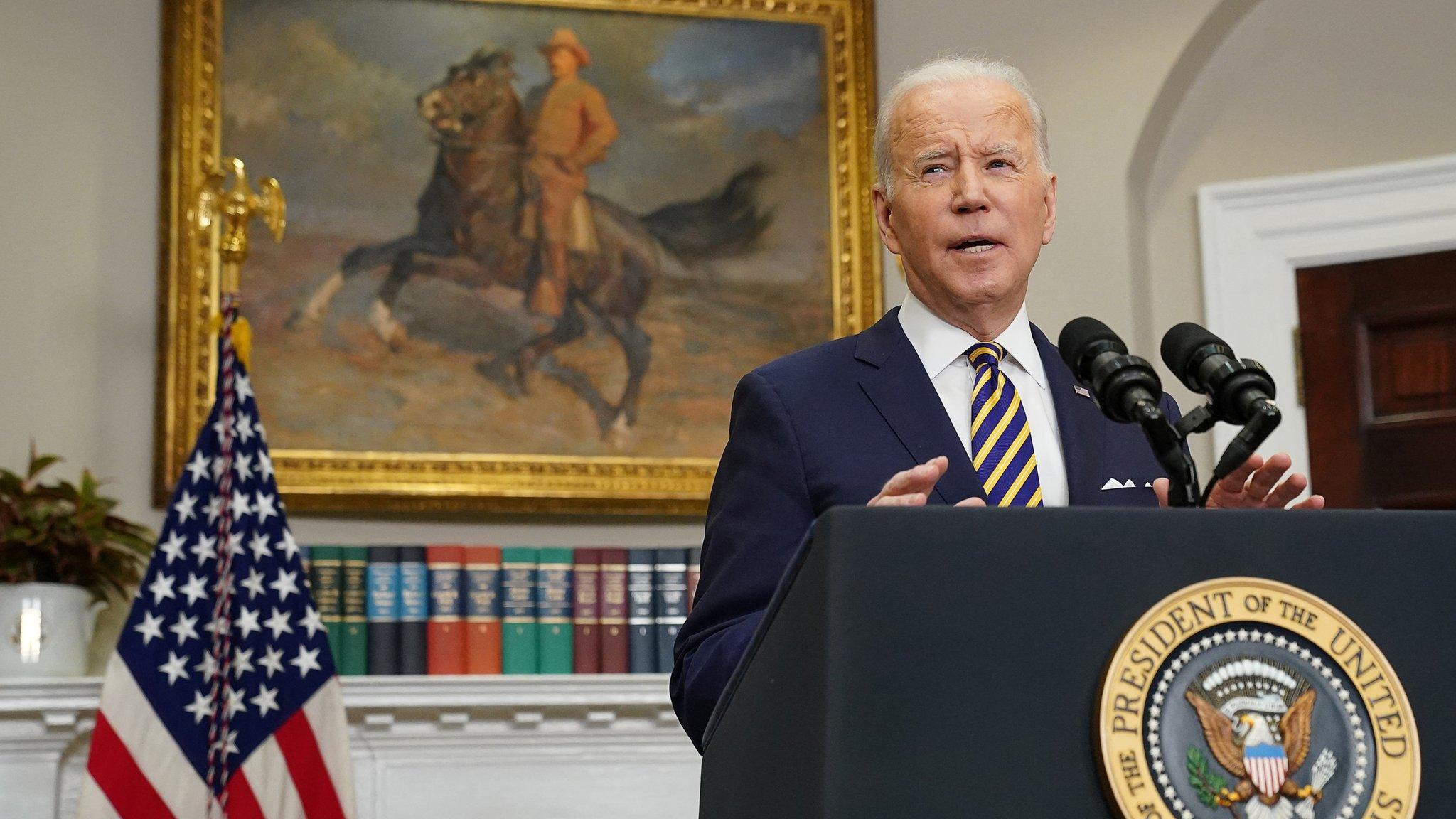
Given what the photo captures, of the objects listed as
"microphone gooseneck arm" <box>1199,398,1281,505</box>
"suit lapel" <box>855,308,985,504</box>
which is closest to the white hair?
"suit lapel" <box>855,308,985,504</box>

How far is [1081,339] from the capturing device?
4.77 feet

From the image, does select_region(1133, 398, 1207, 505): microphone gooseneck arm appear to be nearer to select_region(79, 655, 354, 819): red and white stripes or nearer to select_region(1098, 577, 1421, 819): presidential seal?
select_region(1098, 577, 1421, 819): presidential seal

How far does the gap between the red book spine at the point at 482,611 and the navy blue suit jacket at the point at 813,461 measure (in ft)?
8.07

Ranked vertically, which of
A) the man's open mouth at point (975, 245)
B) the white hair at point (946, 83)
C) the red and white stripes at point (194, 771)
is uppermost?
the white hair at point (946, 83)

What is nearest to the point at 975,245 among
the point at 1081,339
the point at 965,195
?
the point at 965,195

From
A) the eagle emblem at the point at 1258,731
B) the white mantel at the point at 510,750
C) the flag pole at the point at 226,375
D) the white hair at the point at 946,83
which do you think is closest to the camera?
the eagle emblem at the point at 1258,731

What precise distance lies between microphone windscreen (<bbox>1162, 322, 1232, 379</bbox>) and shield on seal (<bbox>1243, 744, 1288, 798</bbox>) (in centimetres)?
43

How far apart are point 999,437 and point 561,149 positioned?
3207mm

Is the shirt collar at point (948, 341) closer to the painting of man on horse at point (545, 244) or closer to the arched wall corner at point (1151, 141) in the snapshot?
the painting of man on horse at point (545, 244)

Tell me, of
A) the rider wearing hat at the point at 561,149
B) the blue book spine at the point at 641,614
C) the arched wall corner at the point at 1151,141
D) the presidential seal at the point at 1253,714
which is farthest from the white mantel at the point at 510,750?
the presidential seal at the point at 1253,714

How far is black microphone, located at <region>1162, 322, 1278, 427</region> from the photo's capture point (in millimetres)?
1335

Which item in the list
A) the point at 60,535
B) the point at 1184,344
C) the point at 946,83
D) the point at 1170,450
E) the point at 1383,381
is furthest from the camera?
the point at 1383,381

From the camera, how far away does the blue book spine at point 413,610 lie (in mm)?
4191

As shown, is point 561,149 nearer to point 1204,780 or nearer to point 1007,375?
point 1007,375
